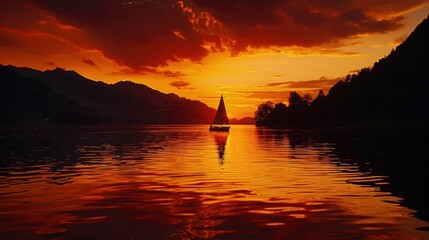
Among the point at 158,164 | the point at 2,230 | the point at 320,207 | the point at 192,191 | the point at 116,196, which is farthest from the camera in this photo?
the point at 158,164

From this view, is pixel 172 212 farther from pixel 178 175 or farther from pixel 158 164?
pixel 158 164

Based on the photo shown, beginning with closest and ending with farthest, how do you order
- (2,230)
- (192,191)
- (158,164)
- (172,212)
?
(2,230)
(172,212)
(192,191)
(158,164)

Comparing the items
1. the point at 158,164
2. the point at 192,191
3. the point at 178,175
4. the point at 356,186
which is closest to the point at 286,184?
the point at 356,186

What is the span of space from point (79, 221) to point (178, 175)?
18.7m

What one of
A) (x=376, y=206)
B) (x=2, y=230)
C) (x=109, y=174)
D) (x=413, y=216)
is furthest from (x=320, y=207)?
(x=109, y=174)

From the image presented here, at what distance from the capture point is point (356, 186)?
3075 cm

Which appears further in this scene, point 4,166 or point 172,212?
point 4,166

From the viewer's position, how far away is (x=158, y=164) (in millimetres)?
48125

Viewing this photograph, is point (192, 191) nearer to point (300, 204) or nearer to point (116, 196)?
point (116, 196)

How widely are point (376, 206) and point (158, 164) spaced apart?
2925 centimetres

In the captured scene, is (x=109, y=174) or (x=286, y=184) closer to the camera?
(x=286, y=184)

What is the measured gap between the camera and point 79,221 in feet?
64.3

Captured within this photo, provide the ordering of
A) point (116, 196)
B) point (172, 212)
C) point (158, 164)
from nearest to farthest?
point (172, 212) → point (116, 196) → point (158, 164)

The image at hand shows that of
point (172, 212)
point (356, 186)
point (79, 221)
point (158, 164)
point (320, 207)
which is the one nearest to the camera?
point (79, 221)
